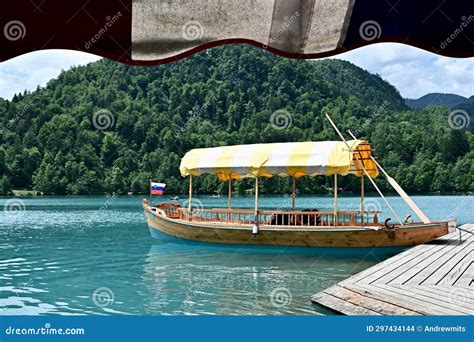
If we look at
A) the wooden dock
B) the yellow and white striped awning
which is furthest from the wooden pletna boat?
the wooden dock

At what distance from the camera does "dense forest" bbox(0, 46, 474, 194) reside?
2004 inches

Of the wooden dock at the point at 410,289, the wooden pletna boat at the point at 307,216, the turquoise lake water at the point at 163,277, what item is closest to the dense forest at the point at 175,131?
the turquoise lake water at the point at 163,277

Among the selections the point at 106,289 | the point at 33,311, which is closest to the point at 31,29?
the point at 33,311

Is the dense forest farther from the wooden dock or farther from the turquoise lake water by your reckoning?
the wooden dock

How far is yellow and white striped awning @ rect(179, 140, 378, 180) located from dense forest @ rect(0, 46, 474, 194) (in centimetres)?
3416

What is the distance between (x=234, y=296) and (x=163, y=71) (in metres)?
49.0

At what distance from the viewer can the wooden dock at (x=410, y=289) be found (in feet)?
16.3

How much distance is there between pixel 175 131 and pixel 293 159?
4453 cm

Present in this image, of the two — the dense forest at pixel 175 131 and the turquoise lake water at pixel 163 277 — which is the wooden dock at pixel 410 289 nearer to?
the turquoise lake water at pixel 163 277

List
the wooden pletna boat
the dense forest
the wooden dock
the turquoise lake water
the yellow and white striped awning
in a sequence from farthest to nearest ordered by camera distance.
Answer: the dense forest → the yellow and white striped awning → the wooden pletna boat → the turquoise lake water → the wooden dock

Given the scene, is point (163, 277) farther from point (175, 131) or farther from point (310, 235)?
point (175, 131)

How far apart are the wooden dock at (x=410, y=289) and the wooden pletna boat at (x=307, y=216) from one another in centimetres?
302

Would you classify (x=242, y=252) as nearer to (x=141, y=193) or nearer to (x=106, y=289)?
(x=106, y=289)
